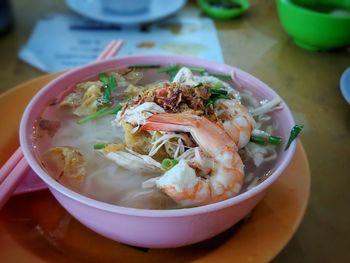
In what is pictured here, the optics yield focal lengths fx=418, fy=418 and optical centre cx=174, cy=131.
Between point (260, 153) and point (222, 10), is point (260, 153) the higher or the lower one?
the higher one

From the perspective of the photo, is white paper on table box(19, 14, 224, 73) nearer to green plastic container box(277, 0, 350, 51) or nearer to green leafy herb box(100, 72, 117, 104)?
green plastic container box(277, 0, 350, 51)

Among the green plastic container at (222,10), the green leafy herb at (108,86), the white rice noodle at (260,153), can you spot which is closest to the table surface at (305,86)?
the green plastic container at (222,10)

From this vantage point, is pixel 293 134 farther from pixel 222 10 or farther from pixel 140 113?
pixel 222 10

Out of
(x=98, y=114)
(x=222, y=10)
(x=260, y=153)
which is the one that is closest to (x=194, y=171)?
(x=260, y=153)

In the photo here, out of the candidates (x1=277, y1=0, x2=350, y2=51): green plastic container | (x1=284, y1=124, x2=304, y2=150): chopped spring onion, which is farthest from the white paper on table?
(x1=284, y1=124, x2=304, y2=150): chopped spring onion

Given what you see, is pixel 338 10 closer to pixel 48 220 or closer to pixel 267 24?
pixel 267 24

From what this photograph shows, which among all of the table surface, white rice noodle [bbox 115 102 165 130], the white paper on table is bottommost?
the table surface
